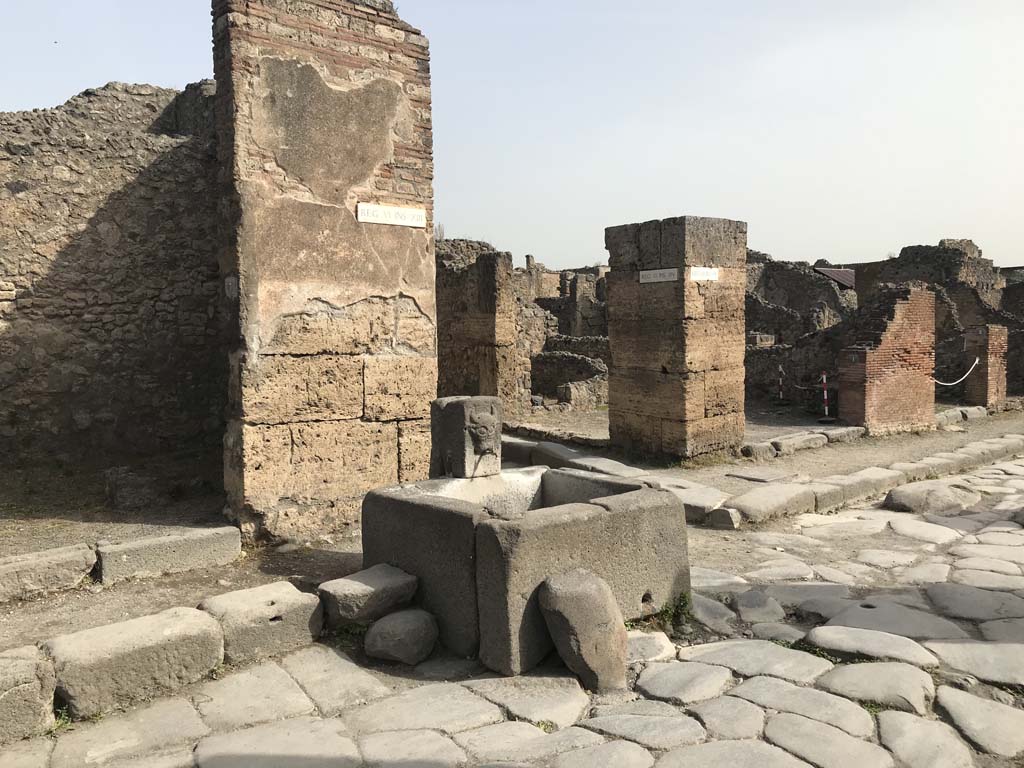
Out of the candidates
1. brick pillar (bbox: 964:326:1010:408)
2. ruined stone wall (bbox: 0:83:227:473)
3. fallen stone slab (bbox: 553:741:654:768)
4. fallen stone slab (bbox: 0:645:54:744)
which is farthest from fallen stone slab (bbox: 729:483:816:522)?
brick pillar (bbox: 964:326:1010:408)

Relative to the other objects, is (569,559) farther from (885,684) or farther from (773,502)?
(773,502)

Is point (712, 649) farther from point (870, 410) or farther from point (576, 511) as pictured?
point (870, 410)

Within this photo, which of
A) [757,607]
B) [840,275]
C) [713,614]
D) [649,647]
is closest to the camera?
[649,647]

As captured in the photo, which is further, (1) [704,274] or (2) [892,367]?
(2) [892,367]

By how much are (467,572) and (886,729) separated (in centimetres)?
193

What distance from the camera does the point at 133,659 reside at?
3.43 meters

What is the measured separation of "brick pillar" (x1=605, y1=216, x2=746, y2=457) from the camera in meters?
9.06

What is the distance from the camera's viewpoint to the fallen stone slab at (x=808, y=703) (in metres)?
3.11

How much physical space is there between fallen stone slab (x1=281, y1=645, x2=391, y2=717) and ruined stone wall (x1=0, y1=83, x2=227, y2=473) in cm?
287

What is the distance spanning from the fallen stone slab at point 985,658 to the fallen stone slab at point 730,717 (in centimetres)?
117

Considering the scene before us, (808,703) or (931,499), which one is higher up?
(931,499)

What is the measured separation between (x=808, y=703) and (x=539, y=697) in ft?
3.73

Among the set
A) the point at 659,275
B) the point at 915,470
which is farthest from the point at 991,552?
the point at 659,275

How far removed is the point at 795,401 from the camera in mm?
13820
